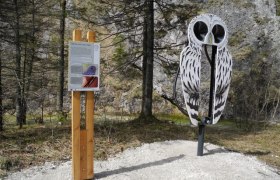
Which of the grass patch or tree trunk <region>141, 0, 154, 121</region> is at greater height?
tree trunk <region>141, 0, 154, 121</region>

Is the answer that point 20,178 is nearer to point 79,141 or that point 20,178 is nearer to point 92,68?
point 79,141

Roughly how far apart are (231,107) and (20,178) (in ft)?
34.2

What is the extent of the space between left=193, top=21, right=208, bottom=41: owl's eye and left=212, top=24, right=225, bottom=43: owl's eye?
25 centimetres

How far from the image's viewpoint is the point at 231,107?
1371cm

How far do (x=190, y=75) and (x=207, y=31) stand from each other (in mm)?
842

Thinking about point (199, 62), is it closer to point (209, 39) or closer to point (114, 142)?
point (209, 39)

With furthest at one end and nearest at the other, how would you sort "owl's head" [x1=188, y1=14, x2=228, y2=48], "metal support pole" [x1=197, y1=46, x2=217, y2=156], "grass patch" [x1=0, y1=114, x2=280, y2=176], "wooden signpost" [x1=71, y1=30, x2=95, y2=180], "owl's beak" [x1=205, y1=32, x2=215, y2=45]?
"metal support pole" [x1=197, y1=46, x2=217, y2=156]
"owl's beak" [x1=205, y1=32, x2=215, y2=45]
"owl's head" [x1=188, y1=14, x2=228, y2=48]
"grass patch" [x1=0, y1=114, x2=280, y2=176]
"wooden signpost" [x1=71, y1=30, x2=95, y2=180]

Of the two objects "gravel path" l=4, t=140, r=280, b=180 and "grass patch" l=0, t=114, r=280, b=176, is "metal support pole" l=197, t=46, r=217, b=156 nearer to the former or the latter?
"gravel path" l=4, t=140, r=280, b=180

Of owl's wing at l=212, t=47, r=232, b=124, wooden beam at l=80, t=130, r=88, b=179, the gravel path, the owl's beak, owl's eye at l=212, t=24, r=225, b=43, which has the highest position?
owl's eye at l=212, t=24, r=225, b=43

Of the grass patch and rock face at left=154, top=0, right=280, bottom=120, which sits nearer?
the grass patch

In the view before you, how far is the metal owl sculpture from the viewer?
19.2 feet

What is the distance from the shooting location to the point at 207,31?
5.96m

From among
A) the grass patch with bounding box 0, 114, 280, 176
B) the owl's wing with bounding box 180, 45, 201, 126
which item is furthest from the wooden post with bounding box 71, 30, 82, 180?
the owl's wing with bounding box 180, 45, 201, 126

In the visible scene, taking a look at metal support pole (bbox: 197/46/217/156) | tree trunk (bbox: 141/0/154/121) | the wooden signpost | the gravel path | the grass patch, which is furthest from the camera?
tree trunk (bbox: 141/0/154/121)
